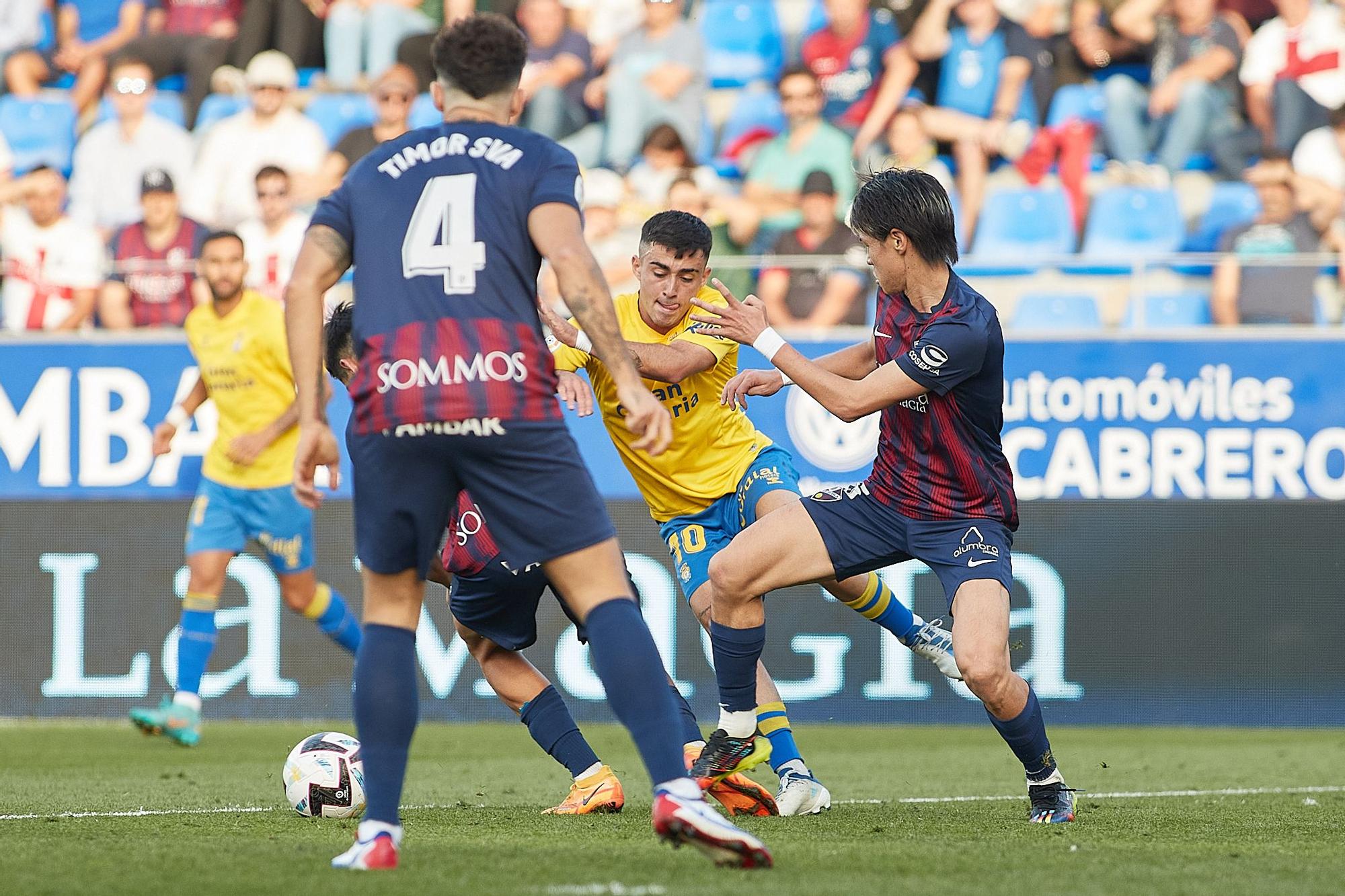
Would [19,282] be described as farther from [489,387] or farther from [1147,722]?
[489,387]

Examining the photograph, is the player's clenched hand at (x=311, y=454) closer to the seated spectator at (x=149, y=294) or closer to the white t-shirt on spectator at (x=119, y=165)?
the seated spectator at (x=149, y=294)

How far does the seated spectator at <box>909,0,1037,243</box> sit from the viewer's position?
13.4 meters

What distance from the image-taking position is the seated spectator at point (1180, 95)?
13531mm

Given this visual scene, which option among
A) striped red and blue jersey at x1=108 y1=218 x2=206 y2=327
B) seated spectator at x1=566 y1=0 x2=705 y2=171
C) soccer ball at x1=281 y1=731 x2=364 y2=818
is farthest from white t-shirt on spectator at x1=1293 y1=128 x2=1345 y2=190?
soccer ball at x1=281 y1=731 x2=364 y2=818

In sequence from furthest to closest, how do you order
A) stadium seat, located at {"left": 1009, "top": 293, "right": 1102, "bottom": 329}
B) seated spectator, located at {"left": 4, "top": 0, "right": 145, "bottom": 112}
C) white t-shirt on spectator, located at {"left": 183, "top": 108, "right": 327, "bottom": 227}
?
seated spectator, located at {"left": 4, "top": 0, "right": 145, "bottom": 112} < white t-shirt on spectator, located at {"left": 183, "top": 108, "right": 327, "bottom": 227} < stadium seat, located at {"left": 1009, "top": 293, "right": 1102, "bottom": 329}

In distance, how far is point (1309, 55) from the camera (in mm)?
13656

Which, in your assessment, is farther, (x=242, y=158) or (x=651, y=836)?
(x=242, y=158)

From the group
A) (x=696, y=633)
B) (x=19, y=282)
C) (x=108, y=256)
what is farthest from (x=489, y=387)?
(x=108, y=256)

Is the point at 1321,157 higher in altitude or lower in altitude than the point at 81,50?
lower

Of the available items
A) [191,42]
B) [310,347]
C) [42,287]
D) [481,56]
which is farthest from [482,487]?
[191,42]

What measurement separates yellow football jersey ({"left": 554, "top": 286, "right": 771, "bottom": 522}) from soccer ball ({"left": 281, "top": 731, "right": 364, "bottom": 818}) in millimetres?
1583

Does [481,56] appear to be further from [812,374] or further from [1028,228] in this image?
[1028,228]

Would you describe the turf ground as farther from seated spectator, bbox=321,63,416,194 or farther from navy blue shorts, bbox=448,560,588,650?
seated spectator, bbox=321,63,416,194

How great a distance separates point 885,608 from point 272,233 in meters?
7.57
